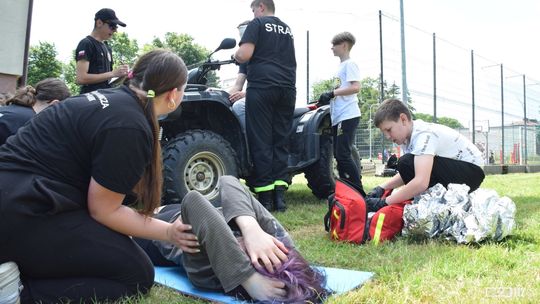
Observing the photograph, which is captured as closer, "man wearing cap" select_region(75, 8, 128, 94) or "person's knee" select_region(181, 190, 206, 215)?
"person's knee" select_region(181, 190, 206, 215)

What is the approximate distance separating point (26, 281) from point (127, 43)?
185 feet

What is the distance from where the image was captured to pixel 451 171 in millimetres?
3676

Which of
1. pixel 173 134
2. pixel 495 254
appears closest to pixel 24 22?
pixel 173 134

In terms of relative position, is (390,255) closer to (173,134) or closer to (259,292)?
(259,292)

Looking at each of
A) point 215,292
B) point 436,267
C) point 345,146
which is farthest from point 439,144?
point 215,292

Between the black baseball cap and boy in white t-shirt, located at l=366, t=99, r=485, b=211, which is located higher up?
the black baseball cap

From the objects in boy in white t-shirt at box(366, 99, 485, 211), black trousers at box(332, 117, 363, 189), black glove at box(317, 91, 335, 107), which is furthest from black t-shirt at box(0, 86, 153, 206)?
black glove at box(317, 91, 335, 107)

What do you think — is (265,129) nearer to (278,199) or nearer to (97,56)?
(278,199)

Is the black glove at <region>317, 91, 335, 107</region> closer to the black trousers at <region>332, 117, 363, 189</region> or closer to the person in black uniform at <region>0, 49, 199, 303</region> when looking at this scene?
the black trousers at <region>332, 117, 363, 189</region>

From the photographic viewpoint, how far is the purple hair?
195 cm

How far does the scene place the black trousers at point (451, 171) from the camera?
12.1ft

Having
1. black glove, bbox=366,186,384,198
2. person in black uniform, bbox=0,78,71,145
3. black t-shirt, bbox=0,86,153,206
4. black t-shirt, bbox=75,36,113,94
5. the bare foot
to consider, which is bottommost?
the bare foot

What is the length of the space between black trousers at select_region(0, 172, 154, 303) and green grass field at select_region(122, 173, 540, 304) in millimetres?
145

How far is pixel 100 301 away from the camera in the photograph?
2.06 m
